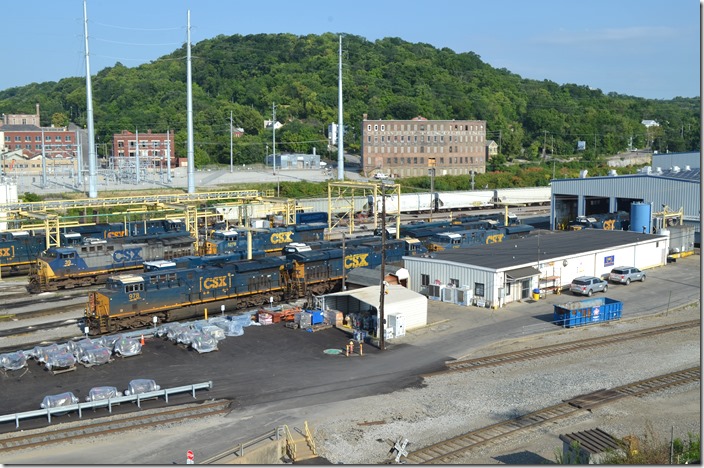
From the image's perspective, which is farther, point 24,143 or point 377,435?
point 24,143

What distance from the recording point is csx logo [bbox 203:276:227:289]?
108ft

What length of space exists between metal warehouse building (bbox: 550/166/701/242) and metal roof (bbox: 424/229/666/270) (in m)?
8.16

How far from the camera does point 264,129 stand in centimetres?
12712

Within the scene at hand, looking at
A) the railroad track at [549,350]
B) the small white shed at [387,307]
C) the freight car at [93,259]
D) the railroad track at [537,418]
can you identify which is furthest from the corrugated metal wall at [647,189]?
the freight car at [93,259]

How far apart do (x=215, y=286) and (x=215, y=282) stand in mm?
192

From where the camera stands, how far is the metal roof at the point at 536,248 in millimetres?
36500

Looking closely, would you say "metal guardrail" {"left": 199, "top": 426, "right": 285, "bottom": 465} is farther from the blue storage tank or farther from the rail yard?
the blue storage tank

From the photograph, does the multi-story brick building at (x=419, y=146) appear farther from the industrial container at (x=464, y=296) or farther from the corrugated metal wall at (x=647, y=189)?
the industrial container at (x=464, y=296)

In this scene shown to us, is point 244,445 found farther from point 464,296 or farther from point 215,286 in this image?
point 464,296

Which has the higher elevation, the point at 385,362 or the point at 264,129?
A: the point at 264,129

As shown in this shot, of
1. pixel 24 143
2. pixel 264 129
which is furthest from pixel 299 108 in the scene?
pixel 24 143

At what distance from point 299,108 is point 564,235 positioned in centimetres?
9352

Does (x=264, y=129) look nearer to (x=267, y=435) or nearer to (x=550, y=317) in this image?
(x=550, y=317)

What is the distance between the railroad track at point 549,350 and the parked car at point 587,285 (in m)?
5.31
